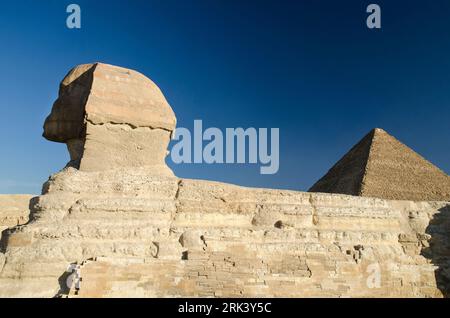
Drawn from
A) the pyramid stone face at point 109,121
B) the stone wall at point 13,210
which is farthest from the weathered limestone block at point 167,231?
the stone wall at point 13,210

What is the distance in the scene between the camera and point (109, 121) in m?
8.05

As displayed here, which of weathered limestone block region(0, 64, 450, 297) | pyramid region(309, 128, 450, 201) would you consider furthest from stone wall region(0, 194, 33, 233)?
pyramid region(309, 128, 450, 201)

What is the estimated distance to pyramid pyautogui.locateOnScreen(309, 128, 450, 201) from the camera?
96.8 feet

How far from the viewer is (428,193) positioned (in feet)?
103

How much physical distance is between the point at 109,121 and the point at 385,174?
26.3 meters

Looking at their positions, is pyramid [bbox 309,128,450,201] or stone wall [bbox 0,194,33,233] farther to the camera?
pyramid [bbox 309,128,450,201]

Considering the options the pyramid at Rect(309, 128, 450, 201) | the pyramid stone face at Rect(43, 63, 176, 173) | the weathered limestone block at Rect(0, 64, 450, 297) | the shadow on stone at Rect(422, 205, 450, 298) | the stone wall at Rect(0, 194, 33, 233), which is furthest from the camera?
the pyramid at Rect(309, 128, 450, 201)

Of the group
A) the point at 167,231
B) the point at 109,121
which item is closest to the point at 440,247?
the point at 167,231

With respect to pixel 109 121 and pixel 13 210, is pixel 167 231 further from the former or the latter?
pixel 13 210

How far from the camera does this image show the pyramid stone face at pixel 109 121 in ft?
26.0

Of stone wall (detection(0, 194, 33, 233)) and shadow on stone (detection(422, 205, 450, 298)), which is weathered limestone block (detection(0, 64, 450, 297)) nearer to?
shadow on stone (detection(422, 205, 450, 298))

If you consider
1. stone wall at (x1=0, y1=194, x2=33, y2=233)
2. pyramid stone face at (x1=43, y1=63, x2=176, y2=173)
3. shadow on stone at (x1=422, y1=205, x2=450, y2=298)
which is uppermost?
stone wall at (x1=0, y1=194, x2=33, y2=233)

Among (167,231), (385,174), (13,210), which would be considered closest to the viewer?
(167,231)

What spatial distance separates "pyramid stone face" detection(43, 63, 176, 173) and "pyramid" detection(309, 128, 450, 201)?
21.8m
